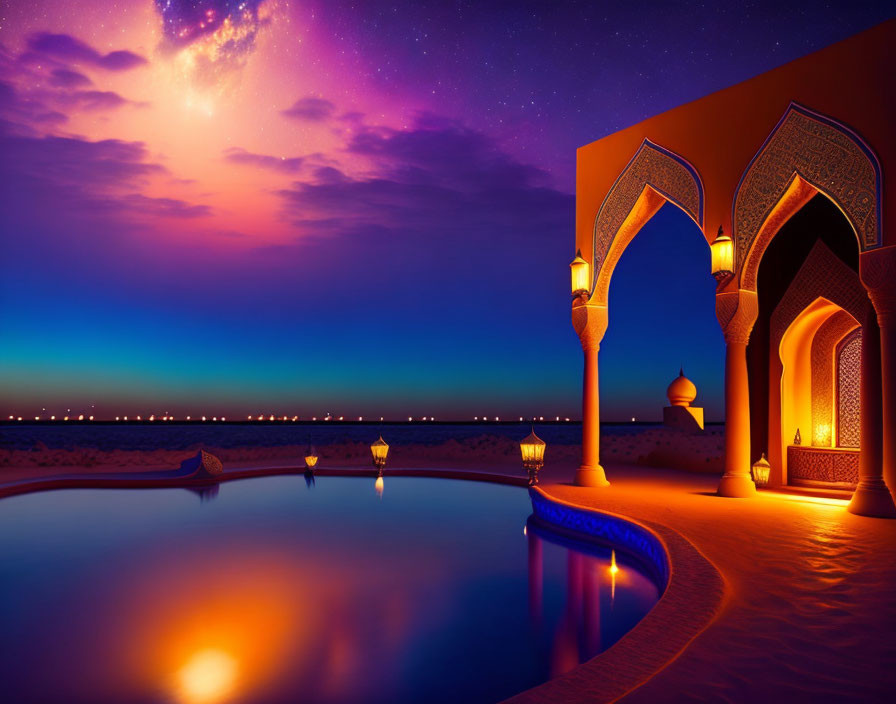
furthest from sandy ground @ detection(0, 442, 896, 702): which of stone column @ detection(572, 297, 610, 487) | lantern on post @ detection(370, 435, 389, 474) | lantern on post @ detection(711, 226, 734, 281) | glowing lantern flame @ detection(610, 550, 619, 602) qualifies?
lantern on post @ detection(370, 435, 389, 474)

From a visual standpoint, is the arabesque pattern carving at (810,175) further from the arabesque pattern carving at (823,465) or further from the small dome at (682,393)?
the small dome at (682,393)

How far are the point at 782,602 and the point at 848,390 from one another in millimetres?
7843

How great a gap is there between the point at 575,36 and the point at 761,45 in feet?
13.8

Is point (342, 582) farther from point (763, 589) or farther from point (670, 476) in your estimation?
point (670, 476)

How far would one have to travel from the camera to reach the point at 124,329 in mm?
27812

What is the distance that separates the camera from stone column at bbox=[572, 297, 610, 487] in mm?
9297

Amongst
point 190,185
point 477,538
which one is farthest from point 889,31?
point 190,185

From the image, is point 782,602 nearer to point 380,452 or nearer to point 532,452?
point 532,452

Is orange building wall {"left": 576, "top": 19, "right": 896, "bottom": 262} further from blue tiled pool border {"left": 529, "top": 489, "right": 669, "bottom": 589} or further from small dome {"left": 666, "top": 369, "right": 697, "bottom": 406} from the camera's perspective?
small dome {"left": 666, "top": 369, "right": 697, "bottom": 406}

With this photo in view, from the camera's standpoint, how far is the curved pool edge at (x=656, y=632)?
2.32 metres

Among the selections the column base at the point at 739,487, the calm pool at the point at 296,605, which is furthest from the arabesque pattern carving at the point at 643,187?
the calm pool at the point at 296,605

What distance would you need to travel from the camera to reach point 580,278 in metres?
9.55

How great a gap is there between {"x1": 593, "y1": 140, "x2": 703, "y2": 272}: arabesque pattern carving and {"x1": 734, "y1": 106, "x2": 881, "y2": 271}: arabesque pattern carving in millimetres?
678

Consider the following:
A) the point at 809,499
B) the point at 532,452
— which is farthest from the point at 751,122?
the point at 532,452
